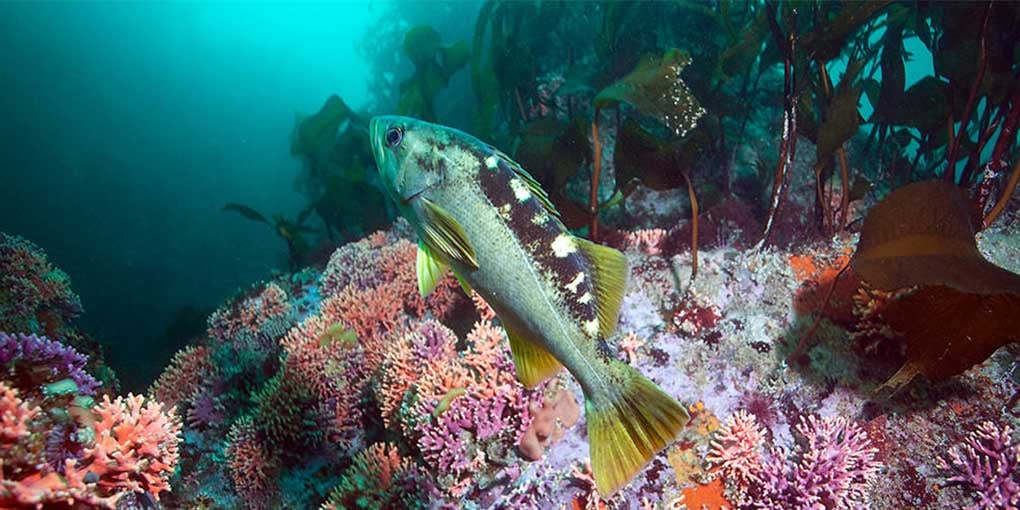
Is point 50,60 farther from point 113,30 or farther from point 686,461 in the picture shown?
point 686,461

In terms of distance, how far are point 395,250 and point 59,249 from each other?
25.3m

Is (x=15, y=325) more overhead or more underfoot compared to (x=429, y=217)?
more overhead

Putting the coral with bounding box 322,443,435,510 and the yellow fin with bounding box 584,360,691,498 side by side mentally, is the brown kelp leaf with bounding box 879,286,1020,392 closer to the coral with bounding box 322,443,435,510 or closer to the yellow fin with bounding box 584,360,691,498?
the yellow fin with bounding box 584,360,691,498

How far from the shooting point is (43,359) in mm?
1920

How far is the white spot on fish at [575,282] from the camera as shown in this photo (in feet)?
5.73

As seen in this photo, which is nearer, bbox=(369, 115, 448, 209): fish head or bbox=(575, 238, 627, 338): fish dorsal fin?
bbox=(575, 238, 627, 338): fish dorsal fin

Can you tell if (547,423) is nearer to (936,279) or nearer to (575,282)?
(575,282)

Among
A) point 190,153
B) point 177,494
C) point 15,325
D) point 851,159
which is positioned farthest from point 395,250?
point 190,153

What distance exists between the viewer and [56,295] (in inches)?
181

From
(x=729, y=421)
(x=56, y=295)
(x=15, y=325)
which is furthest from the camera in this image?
(x=56, y=295)

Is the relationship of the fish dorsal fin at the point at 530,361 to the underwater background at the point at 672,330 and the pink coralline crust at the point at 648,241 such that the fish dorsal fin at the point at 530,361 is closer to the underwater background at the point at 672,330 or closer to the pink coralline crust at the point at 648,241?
the underwater background at the point at 672,330

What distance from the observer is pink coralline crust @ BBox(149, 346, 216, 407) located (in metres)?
4.59

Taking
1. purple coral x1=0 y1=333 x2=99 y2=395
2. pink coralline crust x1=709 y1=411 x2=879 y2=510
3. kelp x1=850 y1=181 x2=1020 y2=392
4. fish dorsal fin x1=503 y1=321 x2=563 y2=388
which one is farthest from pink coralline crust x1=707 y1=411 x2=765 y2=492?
purple coral x1=0 y1=333 x2=99 y2=395

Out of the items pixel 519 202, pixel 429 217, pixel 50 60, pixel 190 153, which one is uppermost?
pixel 50 60
